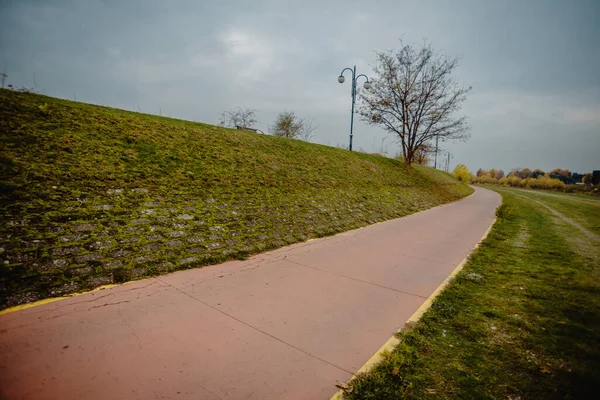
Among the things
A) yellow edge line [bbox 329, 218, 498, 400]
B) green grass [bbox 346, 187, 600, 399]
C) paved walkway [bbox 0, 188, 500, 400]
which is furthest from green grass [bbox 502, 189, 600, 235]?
paved walkway [bbox 0, 188, 500, 400]

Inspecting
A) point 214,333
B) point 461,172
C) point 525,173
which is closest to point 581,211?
point 214,333

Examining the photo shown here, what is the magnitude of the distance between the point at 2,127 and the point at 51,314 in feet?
14.9

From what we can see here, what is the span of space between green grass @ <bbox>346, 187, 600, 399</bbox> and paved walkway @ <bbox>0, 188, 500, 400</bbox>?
1.10ft

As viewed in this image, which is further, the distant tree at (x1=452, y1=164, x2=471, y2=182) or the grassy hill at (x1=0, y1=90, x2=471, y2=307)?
the distant tree at (x1=452, y1=164, x2=471, y2=182)

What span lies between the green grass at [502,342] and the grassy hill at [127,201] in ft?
11.7

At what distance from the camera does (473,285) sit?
4527 mm

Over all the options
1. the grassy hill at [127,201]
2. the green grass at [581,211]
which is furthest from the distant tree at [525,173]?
the grassy hill at [127,201]

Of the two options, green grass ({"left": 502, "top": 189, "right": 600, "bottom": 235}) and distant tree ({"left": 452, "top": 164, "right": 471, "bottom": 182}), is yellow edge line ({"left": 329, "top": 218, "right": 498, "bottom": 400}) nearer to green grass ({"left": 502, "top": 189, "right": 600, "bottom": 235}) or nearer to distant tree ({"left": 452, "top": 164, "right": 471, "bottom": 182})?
green grass ({"left": 502, "top": 189, "right": 600, "bottom": 235})

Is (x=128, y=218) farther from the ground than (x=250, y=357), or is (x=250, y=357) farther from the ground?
(x=128, y=218)

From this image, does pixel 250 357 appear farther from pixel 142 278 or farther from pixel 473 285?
pixel 473 285

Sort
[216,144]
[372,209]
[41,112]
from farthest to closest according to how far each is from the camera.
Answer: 1. [372,209]
2. [216,144]
3. [41,112]

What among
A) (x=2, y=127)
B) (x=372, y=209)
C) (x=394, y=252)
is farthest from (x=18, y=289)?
(x=372, y=209)

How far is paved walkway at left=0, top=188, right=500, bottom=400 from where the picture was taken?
2.21 meters

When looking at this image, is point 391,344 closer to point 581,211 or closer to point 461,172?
point 581,211
